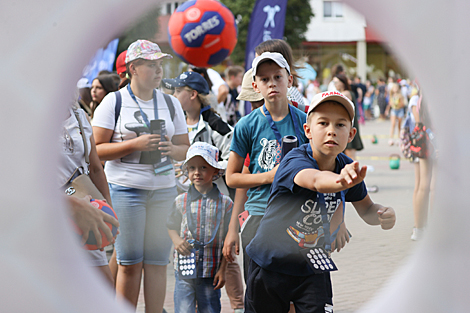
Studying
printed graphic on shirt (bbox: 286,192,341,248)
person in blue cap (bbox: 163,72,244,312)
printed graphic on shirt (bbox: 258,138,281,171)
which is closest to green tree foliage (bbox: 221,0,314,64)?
person in blue cap (bbox: 163,72,244,312)

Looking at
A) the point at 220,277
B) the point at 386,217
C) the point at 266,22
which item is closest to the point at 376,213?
the point at 386,217

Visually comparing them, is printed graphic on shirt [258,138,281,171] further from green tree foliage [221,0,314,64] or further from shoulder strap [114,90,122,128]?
green tree foliage [221,0,314,64]

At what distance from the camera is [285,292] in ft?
7.83

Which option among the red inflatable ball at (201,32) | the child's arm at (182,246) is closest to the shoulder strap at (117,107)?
the child's arm at (182,246)

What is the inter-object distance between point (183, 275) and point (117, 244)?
1.45ft

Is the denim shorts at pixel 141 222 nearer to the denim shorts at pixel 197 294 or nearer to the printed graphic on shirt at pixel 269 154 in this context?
the denim shorts at pixel 197 294

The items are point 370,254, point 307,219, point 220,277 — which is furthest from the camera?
point 370,254

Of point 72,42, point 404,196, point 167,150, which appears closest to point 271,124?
point 167,150

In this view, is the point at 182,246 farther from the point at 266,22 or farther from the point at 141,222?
the point at 266,22

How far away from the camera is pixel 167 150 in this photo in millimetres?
3201

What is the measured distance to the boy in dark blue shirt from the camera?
2.17 metres

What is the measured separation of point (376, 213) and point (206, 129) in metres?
1.80

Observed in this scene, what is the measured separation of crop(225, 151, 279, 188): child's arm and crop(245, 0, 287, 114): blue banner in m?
4.58

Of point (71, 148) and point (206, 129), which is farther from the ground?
point (206, 129)
